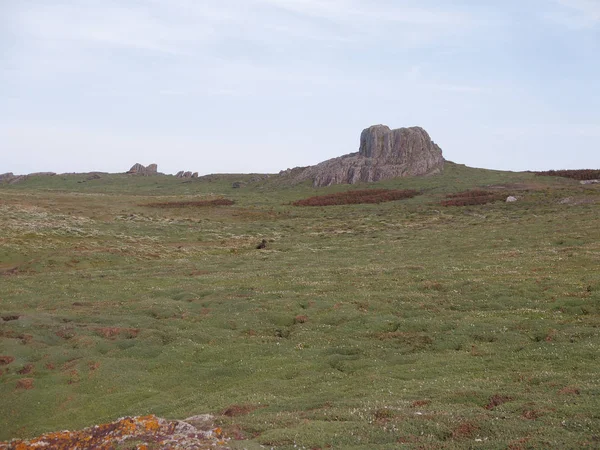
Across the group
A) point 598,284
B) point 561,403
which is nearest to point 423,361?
point 561,403

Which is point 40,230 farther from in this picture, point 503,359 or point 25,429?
point 503,359

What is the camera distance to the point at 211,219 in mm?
89625

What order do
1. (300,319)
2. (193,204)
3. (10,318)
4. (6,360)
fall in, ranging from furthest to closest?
1. (193,204)
2. (300,319)
3. (10,318)
4. (6,360)

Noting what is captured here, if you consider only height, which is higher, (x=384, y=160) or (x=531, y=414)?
(x=384, y=160)

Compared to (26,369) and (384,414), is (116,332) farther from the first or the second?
(384,414)

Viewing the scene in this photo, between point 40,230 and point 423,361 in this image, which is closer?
point 423,361

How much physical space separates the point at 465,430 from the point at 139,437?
8.69 meters

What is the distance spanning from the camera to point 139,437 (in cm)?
1454

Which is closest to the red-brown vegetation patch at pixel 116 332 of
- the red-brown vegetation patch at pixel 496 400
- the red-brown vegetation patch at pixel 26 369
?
the red-brown vegetation patch at pixel 26 369

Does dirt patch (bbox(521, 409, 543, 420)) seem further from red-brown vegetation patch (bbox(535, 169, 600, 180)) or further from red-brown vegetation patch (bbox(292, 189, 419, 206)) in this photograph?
red-brown vegetation patch (bbox(535, 169, 600, 180))

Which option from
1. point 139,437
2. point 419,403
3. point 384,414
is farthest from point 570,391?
point 139,437

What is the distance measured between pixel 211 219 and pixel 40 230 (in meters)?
28.1

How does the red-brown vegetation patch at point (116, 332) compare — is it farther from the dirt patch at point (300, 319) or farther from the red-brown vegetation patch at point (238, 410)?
the red-brown vegetation patch at point (238, 410)

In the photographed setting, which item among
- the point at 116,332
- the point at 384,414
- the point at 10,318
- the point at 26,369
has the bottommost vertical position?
the point at 26,369
